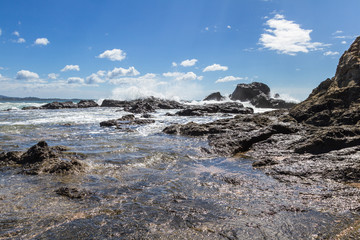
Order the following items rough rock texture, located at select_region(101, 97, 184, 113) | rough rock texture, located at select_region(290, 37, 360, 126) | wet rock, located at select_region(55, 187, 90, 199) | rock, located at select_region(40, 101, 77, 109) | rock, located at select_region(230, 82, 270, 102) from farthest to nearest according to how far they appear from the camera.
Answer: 1. rock, located at select_region(230, 82, 270, 102)
2. rock, located at select_region(40, 101, 77, 109)
3. rough rock texture, located at select_region(101, 97, 184, 113)
4. rough rock texture, located at select_region(290, 37, 360, 126)
5. wet rock, located at select_region(55, 187, 90, 199)

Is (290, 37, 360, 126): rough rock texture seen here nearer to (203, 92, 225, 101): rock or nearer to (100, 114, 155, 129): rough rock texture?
(100, 114, 155, 129): rough rock texture

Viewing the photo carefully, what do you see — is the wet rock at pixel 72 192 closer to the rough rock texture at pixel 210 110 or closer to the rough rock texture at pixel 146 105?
the rough rock texture at pixel 210 110

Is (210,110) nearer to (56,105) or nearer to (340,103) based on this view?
(340,103)

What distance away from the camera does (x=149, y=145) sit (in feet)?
34.5

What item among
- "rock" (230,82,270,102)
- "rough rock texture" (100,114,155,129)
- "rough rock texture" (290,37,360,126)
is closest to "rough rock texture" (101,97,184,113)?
"rough rock texture" (100,114,155,129)

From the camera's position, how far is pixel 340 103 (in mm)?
12867

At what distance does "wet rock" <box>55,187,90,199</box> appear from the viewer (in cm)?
467

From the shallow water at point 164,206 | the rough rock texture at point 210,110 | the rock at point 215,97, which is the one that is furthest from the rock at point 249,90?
the shallow water at point 164,206

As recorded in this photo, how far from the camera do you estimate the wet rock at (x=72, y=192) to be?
4.67 m

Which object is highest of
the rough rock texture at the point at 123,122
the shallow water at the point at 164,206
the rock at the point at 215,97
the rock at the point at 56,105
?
the rock at the point at 215,97

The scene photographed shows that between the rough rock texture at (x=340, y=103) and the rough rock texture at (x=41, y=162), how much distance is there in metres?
11.2

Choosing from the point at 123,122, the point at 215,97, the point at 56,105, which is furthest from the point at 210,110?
the point at 215,97

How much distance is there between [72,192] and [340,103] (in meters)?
13.6

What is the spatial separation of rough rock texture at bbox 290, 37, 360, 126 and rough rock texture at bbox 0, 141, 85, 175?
11242 mm
